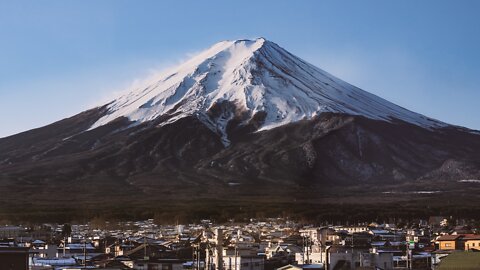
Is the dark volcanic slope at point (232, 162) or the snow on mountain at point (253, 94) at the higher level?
the snow on mountain at point (253, 94)

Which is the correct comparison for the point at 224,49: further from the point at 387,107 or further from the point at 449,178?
the point at 449,178

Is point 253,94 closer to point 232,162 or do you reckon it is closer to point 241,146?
point 241,146

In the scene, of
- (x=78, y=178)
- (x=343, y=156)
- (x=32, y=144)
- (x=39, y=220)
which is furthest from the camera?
(x=32, y=144)

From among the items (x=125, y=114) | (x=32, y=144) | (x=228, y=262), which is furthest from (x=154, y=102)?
(x=228, y=262)

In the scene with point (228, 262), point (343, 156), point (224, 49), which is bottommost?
point (228, 262)

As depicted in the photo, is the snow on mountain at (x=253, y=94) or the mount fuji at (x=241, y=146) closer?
the mount fuji at (x=241, y=146)
